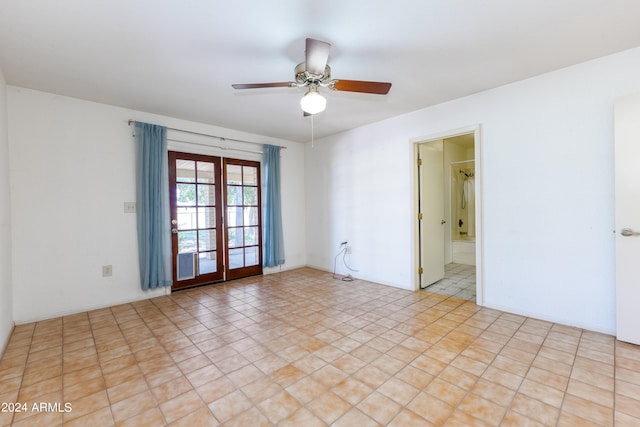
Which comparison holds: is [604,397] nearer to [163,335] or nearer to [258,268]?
[163,335]

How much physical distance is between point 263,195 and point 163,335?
112 inches

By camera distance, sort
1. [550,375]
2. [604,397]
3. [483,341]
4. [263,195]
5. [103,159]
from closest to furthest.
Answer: [604,397], [550,375], [483,341], [103,159], [263,195]

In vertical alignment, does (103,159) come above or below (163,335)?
above

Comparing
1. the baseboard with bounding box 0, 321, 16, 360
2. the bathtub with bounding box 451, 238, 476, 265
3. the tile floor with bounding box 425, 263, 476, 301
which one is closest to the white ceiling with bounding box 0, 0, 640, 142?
the baseboard with bounding box 0, 321, 16, 360

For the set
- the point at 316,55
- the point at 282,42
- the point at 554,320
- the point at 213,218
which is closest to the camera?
the point at 316,55

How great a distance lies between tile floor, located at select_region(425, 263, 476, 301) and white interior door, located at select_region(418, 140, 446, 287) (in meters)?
0.13

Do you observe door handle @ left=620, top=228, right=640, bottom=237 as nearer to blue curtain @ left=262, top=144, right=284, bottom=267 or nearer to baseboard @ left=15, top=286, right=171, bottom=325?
blue curtain @ left=262, top=144, right=284, bottom=267

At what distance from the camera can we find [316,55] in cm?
201

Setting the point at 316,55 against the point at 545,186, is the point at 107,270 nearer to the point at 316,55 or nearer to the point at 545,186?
the point at 316,55

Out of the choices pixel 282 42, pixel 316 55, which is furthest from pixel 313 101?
pixel 282 42

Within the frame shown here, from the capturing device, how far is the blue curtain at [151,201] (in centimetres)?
373

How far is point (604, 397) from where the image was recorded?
1757 mm

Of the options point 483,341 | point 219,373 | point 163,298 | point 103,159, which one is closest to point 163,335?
point 219,373

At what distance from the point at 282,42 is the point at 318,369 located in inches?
100
